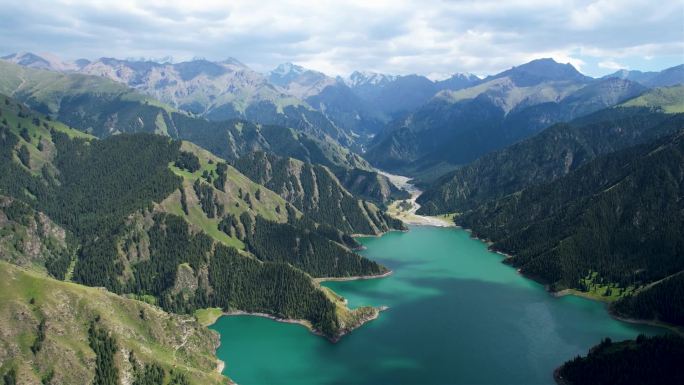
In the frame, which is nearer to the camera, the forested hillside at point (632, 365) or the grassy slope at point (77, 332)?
the grassy slope at point (77, 332)

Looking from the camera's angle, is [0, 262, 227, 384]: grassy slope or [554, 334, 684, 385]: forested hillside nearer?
[0, 262, 227, 384]: grassy slope

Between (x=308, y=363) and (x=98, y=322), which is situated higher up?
(x=98, y=322)

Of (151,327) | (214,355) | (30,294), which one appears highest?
(30,294)

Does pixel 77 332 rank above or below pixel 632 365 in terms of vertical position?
above

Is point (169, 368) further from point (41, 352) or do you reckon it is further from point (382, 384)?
point (382, 384)

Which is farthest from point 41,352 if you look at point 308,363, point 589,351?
point 589,351

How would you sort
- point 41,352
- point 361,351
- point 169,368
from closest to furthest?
point 41,352 → point 169,368 → point 361,351

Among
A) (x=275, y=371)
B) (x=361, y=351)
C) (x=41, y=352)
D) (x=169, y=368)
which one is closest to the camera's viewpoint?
(x=41, y=352)

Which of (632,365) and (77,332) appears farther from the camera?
(632,365)
